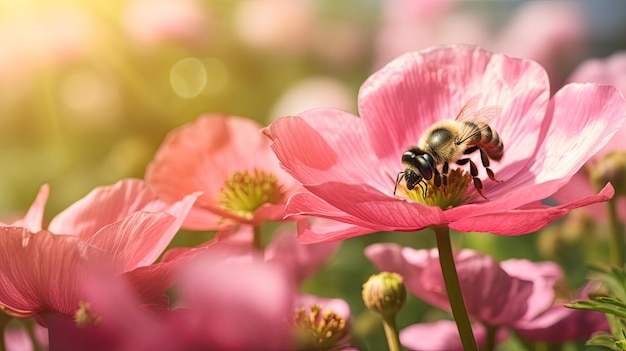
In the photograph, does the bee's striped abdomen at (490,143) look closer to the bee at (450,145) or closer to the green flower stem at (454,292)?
the bee at (450,145)

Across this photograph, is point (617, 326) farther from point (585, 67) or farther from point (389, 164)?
point (585, 67)

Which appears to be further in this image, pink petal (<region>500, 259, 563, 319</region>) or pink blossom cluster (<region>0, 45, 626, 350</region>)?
pink petal (<region>500, 259, 563, 319</region>)

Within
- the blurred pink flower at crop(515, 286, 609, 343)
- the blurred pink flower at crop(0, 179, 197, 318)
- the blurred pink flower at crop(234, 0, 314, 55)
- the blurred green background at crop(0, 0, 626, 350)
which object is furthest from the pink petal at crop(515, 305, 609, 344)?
the blurred pink flower at crop(234, 0, 314, 55)

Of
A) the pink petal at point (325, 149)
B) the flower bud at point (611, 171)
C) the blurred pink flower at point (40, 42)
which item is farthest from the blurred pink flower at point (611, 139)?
the blurred pink flower at point (40, 42)

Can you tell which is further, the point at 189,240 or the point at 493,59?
the point at 189,240

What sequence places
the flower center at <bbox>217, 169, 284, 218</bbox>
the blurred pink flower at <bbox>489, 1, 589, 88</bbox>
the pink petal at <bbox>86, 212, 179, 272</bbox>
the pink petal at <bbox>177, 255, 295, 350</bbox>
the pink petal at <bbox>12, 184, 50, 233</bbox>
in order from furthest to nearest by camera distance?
the blurred pink flower at <bbox>489, 1, 589, 88</bbox>, the flower center at <bbox>217, 169, 284, 218</bbox>, the pink petal at <bbox>12, 184, 50, 233</bbox>, the pink petal at <bbox>86, 212, 179, 272</bbox>, the pink petal at <bbox>177, 255, 295, 350</bbox>

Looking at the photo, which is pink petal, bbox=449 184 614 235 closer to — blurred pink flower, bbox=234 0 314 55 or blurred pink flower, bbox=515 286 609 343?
blurred pink flower, bbox=515 286 609 343

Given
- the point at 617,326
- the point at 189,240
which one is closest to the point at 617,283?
the point at 617,326
